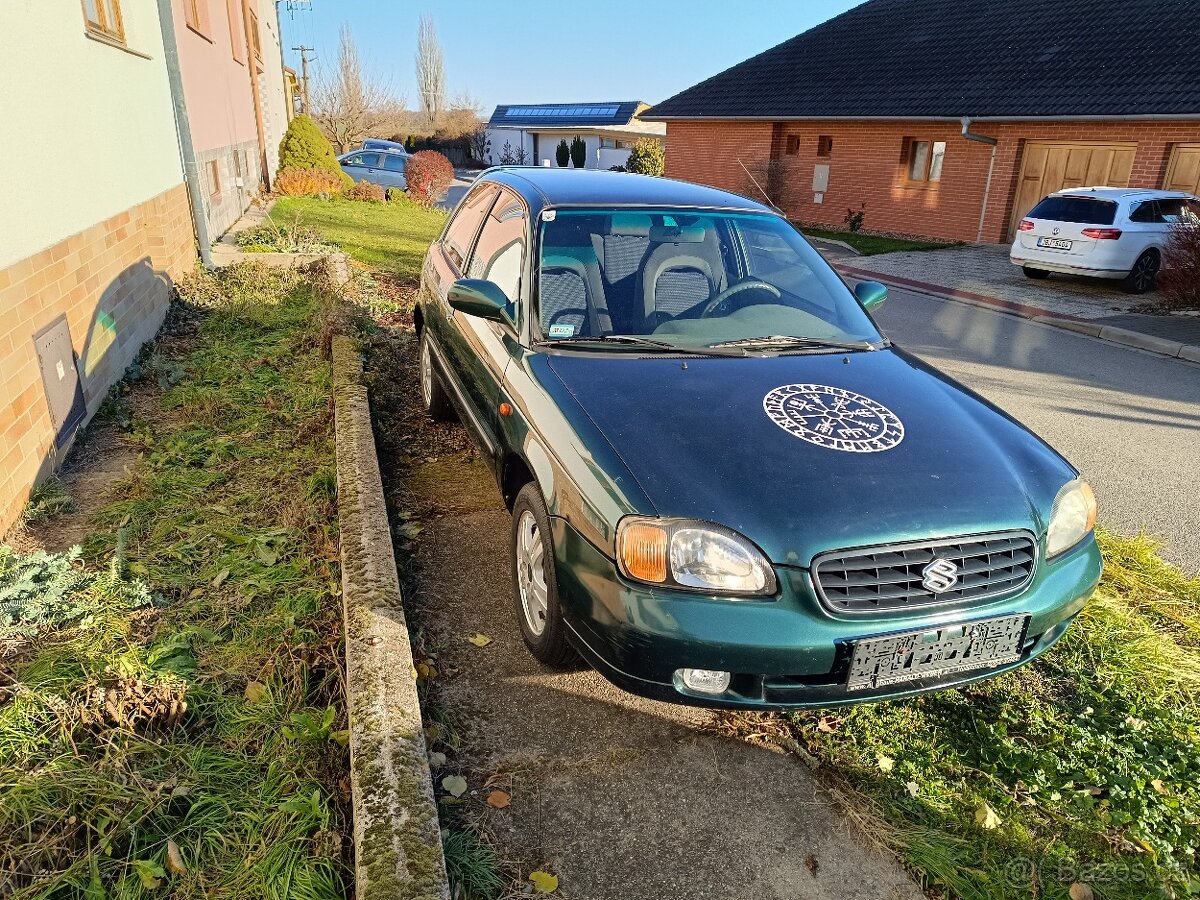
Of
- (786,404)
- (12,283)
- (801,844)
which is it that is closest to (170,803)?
(801,844)

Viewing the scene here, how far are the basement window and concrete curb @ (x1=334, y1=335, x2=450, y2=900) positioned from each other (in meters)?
20.3

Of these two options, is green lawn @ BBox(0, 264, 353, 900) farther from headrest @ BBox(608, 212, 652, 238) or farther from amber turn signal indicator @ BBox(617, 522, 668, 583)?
headrest @ BBox(608, 212, 652, 238)

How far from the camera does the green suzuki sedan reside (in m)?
2.53

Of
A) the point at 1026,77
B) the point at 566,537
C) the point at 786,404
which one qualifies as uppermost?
the point at 1026,77

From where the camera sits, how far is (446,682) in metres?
3.21

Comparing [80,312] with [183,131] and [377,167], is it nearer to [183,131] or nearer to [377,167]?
[183,131]

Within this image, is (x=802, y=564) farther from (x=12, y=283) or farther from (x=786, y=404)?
(x=12, y=283)

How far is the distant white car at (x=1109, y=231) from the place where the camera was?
12.6 meters

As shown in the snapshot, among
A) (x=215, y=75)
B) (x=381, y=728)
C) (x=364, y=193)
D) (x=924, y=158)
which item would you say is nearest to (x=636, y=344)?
(x=381, y=728)

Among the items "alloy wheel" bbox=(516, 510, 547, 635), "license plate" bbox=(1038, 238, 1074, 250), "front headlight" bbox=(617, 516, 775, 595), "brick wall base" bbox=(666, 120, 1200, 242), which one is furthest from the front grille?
"brick wall base" bbox=(666, 120, 1200, 242)

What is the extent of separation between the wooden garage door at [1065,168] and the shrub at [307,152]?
54.8 ft

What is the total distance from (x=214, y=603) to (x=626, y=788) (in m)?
1.88

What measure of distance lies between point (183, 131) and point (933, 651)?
1026cm

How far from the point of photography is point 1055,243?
13.2m
